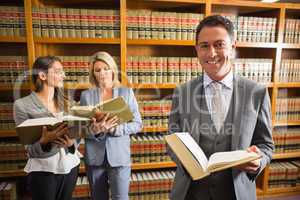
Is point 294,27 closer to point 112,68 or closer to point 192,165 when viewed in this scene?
point 112,68

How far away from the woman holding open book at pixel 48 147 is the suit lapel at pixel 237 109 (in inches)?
33.0

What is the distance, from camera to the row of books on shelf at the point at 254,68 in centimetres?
212

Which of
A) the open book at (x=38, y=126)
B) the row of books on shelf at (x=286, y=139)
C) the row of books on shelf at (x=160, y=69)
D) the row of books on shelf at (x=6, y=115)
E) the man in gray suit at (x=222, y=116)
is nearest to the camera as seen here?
the man in gray suit at (x=222, y=116)

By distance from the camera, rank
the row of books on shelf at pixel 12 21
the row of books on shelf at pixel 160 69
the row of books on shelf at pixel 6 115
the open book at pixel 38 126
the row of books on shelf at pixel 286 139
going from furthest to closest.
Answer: the row of books on shelf at pixel 286 139
the row of books on shelf at pixel 160 69
the row of books on shelf at pixel 6 115
the row of books on shelf at pixel 12 21
the open book at pixel 38 126

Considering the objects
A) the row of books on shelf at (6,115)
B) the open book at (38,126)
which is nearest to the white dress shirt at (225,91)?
the open book at (38,126)

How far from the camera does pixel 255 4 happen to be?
2.03 meters

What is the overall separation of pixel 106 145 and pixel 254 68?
5.31ft

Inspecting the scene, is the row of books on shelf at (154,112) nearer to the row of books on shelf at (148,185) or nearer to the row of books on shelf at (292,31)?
the row of books on shelf at (148,185)

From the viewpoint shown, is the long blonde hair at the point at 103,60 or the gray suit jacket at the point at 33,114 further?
the long blonde hair at the point at 103,60

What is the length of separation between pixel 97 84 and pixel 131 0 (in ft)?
3.09

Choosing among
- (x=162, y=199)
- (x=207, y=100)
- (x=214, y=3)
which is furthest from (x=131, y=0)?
(x=162, y=199)

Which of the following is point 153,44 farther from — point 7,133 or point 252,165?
point 7,133

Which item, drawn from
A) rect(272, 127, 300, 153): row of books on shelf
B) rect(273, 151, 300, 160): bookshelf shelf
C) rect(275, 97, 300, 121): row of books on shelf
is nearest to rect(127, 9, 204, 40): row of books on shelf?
rect(275, 97, 300, 121): row of books on shelf

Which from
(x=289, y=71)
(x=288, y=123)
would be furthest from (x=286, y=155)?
(x=289, y=71)
